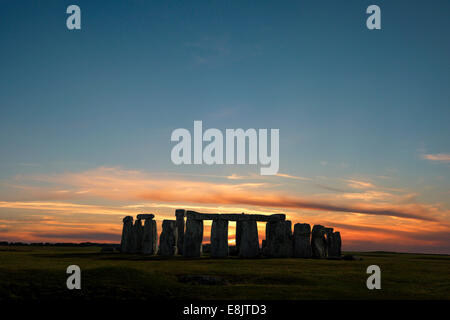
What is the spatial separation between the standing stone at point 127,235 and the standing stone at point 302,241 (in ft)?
45.1

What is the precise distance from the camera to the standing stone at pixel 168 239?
37.2 metres

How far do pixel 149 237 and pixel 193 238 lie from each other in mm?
5063

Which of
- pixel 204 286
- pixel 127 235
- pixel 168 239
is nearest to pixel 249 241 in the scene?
pixel 168 239

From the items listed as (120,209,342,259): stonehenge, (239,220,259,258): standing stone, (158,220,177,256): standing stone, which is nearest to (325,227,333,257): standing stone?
(120,209,342,259): stonehenge

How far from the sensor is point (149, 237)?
3894cm

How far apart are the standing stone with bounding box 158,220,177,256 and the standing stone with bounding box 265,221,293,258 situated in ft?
23.6

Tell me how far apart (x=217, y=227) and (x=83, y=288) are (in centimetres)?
1809

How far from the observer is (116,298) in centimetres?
1742

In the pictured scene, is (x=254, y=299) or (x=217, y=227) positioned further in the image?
(x=217, y=227)

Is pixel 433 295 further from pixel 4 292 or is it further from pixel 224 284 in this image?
pixel 4 292

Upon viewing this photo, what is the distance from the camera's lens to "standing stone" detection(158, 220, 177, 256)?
3725 cm
